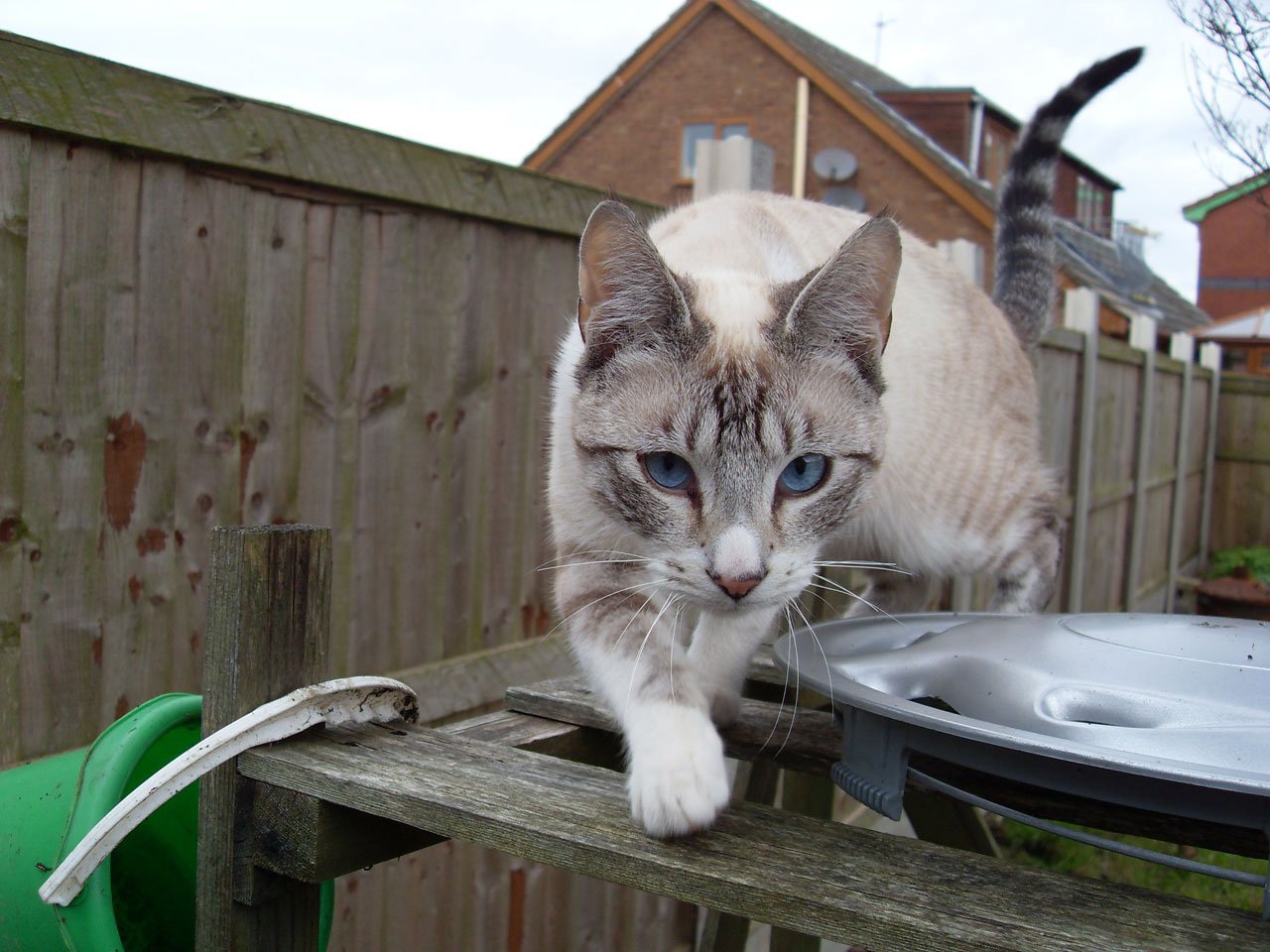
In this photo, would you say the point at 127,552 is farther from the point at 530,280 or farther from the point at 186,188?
the point at 530,280

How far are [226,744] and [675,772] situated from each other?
0.53 meters

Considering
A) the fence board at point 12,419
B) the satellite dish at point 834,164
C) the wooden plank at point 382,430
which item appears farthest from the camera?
the satellite dish at point 834,164

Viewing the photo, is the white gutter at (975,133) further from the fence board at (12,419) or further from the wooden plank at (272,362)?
the fence board at (12,419)

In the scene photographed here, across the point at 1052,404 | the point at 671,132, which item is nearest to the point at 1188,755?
the point at 1052,404

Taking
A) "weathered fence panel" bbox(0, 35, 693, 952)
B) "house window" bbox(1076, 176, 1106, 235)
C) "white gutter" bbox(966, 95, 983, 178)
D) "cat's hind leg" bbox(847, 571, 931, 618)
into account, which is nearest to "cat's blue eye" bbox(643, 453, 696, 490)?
"weathered fence panel" bbox(0, 35, 693, 952)

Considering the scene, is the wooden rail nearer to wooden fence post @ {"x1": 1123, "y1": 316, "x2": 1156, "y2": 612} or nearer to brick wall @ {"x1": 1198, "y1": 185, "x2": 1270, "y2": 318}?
brick wall @ {"x1": 1198, "y1": 185, "x2": 1270, "y2": 318}

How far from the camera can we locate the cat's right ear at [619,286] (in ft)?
5.53

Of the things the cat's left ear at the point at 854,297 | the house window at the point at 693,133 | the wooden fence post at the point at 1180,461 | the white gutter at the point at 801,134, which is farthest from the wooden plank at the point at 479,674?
the house window at the point at 693,133

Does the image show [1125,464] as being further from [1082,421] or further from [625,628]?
[625,628]

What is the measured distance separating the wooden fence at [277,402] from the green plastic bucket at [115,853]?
1.56 feet

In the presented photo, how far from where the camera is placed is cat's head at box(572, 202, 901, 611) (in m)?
1.67

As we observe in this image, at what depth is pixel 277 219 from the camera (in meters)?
2.37

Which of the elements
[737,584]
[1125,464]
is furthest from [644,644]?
[1125,464]

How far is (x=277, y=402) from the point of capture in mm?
2393
